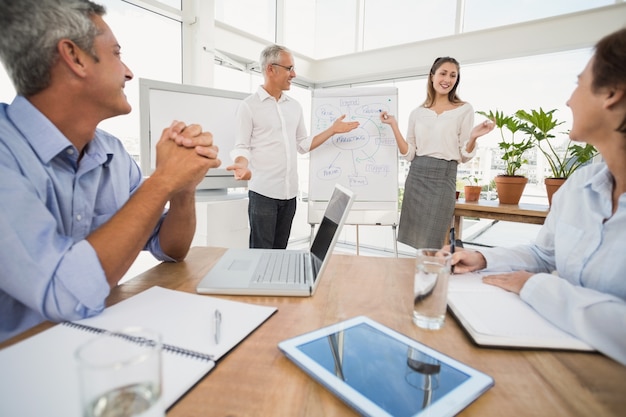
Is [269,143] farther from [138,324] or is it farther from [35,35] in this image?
[138,324]

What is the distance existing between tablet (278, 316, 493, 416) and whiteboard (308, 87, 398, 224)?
2.03 m

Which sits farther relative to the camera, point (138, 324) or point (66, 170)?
point (66, 170)

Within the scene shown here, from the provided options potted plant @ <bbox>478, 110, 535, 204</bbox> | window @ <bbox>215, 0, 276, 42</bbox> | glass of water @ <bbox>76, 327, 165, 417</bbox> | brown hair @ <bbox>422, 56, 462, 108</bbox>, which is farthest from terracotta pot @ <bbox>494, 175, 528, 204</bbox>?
window @ <bbox>215, 0, 276, 42</bbox>

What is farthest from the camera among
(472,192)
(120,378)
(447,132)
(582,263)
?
(472,192)

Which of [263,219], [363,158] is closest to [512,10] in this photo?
[363,158]

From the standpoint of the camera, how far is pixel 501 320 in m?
0.69

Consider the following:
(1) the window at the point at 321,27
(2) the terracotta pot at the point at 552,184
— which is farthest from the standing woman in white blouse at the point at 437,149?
(1) the window at the point at 321,27

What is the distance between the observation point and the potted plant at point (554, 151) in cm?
237

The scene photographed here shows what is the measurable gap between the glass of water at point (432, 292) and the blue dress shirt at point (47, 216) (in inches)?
24.4

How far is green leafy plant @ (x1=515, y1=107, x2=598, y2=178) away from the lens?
2.37m

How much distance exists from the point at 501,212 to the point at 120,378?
104 inches

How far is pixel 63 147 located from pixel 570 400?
106 centimetres

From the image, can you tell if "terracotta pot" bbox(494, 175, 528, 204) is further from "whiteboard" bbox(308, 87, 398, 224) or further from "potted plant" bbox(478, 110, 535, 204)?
"whiteboard" bbox(308, 87, 398, 224)

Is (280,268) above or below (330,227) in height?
below
